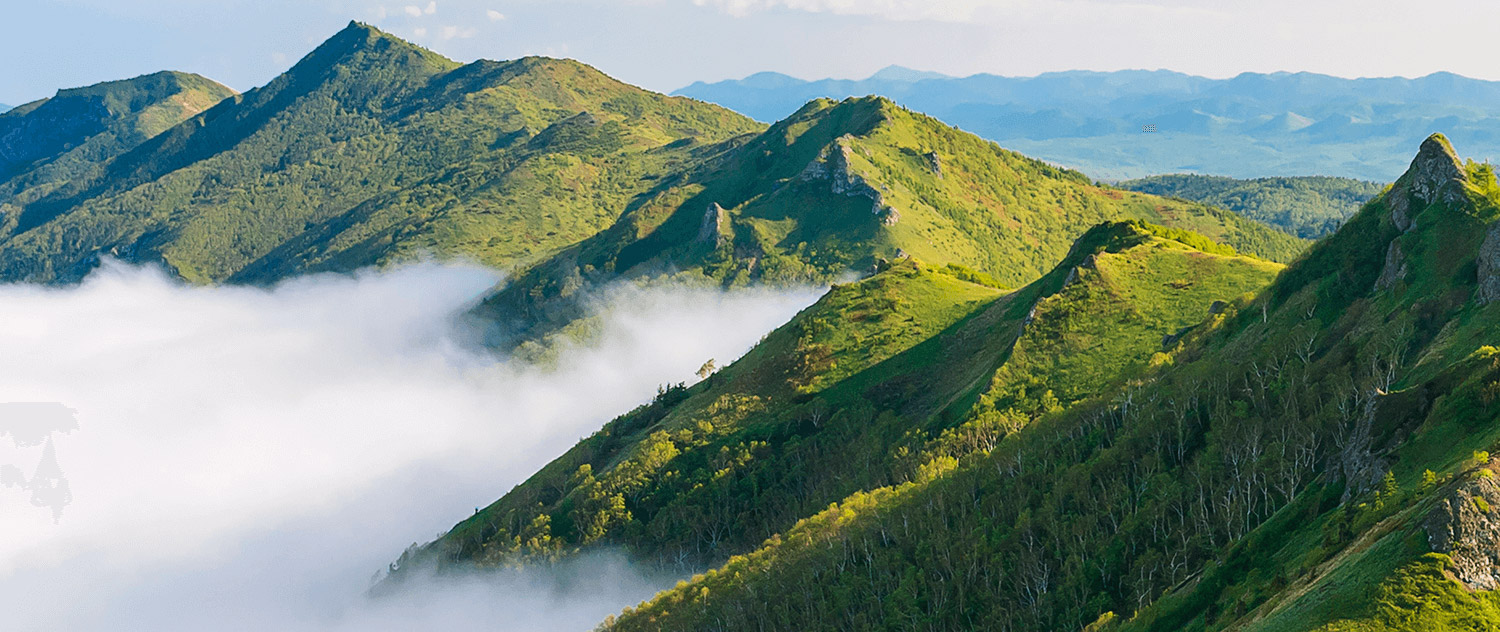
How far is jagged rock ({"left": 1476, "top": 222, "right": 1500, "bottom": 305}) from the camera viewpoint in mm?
89625

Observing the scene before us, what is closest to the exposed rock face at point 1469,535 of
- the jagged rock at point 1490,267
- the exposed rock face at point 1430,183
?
the jagged rock at point 1490,267

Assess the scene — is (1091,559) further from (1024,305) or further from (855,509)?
(1024,305)

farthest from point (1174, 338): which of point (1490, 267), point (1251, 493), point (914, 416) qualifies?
point (1251, 493)

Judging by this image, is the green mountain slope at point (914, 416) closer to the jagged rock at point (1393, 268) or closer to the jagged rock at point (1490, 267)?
the jagged rock at point (1393, 268)

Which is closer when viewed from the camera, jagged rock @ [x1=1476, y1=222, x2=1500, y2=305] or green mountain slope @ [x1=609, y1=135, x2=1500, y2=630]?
green mountain slope @ [x1=609, y1=135, x2=1500, y2=630]

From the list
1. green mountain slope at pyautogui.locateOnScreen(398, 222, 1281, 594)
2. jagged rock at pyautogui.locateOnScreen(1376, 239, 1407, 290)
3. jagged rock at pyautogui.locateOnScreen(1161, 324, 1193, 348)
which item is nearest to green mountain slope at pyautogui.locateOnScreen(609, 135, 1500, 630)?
jagged rock at pyautogui.locateOnScreen(1376, 239, 1407, 290)

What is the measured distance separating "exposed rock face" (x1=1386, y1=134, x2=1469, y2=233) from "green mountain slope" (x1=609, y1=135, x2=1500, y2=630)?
0.89 feet

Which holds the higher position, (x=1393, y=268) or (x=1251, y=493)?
(x=1393, y=268)

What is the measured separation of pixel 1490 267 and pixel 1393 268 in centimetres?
1720

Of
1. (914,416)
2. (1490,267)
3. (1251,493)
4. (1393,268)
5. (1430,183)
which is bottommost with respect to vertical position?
(1251,493)

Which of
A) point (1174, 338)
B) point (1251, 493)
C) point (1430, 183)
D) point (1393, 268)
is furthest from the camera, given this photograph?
point (1174, 338)

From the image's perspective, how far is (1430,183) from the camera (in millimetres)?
112500

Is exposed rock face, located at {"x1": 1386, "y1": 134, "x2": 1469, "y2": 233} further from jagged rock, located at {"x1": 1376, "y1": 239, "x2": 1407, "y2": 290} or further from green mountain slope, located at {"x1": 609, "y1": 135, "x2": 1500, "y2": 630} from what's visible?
jagged rock, located at {"x1": 1376, "y1": 239, "x2": 1407, "y2": 290}

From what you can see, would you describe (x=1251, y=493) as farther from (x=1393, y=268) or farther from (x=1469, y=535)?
(x=1469, y=535)
